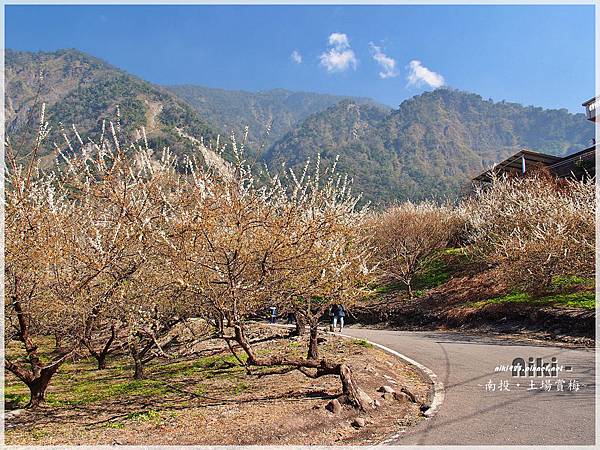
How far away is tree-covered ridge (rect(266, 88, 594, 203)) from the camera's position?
322ft

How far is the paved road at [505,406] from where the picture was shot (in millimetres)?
6434

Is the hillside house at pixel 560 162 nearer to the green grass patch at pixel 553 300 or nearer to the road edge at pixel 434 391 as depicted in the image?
the green grass patch at pixel 553 300

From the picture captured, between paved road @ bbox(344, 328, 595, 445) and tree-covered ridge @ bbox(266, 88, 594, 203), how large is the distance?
62.4 m

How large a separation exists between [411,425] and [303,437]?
178cm

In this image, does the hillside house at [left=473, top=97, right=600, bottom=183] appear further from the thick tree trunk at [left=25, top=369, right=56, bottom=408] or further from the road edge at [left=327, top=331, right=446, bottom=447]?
the thick tree trunk at [left=25, top=369, right=56, bottom=408]

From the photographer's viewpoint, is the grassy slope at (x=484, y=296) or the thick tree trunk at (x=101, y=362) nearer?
the thick tree trunk at (x=101, y=362)

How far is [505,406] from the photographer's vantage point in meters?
7.80

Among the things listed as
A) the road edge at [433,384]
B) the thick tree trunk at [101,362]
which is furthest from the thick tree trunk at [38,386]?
the road edge at [433,384]

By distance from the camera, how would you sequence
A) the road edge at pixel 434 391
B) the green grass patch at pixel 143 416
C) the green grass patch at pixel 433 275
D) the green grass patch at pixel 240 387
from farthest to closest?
the green grass patch at pixel 433 275 → the green grass patch at pixel 240 387 → the green grass patch at pixel 143 416 → the road edge at pixel 434 391

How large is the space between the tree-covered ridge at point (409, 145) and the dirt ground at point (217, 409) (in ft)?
207

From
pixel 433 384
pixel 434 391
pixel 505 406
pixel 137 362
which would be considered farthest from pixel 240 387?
pixel 505 406

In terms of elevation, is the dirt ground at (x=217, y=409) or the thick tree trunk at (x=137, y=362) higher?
the thick tree trunk at (x=137, y=362)

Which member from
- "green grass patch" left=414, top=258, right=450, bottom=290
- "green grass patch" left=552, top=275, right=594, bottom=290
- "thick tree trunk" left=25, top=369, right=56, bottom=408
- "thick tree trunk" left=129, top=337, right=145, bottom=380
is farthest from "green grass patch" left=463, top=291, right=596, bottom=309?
"thick tree trunk" left=25, top=369, right=56, bottom=408

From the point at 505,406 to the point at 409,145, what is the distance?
139305mm
